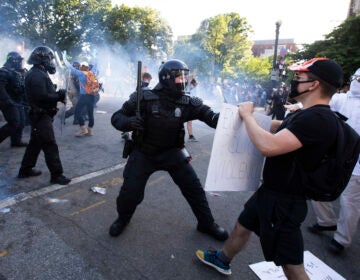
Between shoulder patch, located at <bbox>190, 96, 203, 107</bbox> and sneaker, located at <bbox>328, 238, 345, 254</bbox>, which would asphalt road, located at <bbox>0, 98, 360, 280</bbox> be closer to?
sneaker, located at <bbox>328, 238, 345, 254</bbox>

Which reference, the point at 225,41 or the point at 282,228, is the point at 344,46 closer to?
the point at 282,228

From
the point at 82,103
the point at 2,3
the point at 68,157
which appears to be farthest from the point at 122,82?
the point at 68,157

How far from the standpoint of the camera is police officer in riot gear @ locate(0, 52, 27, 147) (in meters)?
5.15

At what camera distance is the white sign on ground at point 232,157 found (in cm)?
200

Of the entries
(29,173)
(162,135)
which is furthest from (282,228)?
(29,173)

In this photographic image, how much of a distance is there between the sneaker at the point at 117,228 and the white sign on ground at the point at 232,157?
1.25 m

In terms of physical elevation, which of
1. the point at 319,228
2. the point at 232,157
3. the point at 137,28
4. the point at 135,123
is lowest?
the point at 319,228

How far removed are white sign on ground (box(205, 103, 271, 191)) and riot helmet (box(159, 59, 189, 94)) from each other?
86 centimetres

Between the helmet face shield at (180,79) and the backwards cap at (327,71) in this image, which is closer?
the backwards cap at (327,71)

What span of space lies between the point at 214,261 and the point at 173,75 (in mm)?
1752

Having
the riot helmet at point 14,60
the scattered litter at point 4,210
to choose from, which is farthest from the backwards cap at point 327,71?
the riot helmet at point 14,60

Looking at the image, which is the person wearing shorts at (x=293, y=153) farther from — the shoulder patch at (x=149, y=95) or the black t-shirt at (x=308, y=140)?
the shoulder patch at (x=149, y=95)

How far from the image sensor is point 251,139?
1.70m

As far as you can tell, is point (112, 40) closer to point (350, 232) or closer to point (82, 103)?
point (82, 103)
